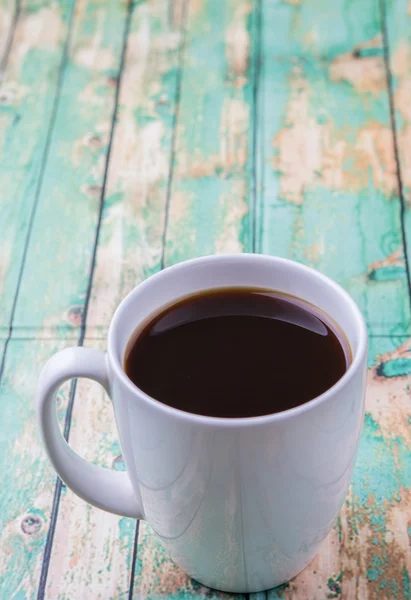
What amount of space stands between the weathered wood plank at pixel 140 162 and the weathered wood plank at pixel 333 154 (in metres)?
0.14

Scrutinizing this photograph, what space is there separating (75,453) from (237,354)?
0.51 ft

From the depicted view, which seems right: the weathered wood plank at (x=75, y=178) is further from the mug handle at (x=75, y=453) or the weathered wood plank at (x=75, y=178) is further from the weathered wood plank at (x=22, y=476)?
the mug handle at (x=75, y=453)

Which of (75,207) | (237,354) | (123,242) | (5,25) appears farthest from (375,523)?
(5,25)

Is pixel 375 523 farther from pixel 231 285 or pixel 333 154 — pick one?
pixel 333 154

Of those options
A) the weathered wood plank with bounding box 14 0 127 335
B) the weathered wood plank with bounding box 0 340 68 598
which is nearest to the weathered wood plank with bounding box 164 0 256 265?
the weathered wood plank with bounding box 14 0 127 335

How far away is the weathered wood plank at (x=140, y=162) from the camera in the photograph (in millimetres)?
1045

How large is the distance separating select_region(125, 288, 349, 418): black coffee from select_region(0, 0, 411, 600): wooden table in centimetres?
21

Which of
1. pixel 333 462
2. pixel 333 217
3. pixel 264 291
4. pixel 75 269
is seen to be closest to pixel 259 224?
pixel 333 217

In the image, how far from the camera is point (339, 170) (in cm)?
117

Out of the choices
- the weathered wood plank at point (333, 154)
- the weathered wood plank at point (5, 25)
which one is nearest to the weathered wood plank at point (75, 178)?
the weathered wood plank at point (5, 25)

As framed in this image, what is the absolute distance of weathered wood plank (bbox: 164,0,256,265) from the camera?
1.09m

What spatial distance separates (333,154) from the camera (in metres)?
1.19

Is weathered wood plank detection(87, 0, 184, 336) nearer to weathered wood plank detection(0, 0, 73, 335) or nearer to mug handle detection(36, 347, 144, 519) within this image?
weathered wood plank detection(0, 0, 73, 335)

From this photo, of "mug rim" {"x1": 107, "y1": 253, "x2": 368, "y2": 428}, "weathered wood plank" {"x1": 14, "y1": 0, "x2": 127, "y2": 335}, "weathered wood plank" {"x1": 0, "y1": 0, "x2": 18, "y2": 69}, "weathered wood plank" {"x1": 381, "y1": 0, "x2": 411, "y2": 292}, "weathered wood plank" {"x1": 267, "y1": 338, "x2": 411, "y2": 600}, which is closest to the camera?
"mug rim" {"x1": 107, "y1": 253, "x2": 368, "y2": 428}
